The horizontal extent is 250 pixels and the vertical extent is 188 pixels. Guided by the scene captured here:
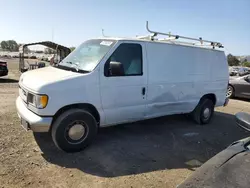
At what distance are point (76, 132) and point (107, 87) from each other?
100cm

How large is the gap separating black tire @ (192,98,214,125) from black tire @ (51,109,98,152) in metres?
3.35

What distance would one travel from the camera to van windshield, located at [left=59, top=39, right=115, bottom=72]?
4410mm

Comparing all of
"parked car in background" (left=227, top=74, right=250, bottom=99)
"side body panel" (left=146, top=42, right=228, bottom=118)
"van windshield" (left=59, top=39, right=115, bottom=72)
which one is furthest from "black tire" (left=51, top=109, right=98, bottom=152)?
"parked car in background" (left=227, top=74, right=250, bottom=99)

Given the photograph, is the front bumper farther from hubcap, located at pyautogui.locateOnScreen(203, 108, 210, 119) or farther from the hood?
hubcap, located at pyautogui.locateOnScreen(203, 108, 210, 119)

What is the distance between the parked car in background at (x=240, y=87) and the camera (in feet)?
37.9

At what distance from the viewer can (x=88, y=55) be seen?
4719 mm

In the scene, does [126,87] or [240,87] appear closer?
[126,87]

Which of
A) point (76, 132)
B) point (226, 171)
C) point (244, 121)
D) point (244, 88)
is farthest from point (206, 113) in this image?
point (244, 88)

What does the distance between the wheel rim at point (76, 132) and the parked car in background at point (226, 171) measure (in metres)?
2.64

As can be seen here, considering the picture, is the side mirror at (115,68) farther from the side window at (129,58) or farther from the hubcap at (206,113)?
the hubcap at (206,113)

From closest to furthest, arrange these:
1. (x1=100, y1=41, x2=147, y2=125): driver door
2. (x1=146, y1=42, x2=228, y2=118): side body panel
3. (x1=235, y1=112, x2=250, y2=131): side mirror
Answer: (x1=235, y1=112, x2=250, y2=131): side mirror → (x1=100, y1=41, x2=147, y2=125): driver door → (x1=146, y1=42, x2=228, y2=118): side body panel

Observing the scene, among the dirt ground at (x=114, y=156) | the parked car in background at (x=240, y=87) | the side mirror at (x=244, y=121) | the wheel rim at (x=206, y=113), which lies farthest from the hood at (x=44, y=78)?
the parked car in background at (x=240, y=87)

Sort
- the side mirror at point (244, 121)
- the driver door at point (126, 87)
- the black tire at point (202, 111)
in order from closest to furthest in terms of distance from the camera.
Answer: the side mirror at point (244, 121)
the driver door at point (126, 87)
the black tire at point (202, 111)

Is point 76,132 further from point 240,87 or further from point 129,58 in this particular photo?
point 240,87
